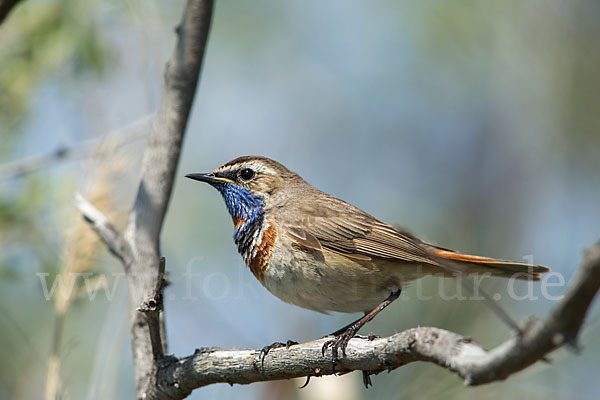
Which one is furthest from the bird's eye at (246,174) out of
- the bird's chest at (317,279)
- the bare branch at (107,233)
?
the bare branch at (107,233)

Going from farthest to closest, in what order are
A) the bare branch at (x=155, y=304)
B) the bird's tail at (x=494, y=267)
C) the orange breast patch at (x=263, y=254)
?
the orange breast patch at (x=263, y=254), the bird's tail at (x=494, y=267), the bare branch at (x=155, y=304)

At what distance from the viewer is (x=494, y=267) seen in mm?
4375

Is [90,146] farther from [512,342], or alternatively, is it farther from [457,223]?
[457,223]

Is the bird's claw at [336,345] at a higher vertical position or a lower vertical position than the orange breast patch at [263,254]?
lower

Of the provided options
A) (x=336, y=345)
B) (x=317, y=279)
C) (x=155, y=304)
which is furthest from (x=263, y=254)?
(x=155, y=304)

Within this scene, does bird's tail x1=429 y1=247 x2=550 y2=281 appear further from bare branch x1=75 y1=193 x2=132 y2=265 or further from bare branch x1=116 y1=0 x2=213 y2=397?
bare branch x1=75 y1=193 x2=132 y2=265

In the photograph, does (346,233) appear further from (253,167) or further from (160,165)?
(160,165)

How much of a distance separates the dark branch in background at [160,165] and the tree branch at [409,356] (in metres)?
0.49

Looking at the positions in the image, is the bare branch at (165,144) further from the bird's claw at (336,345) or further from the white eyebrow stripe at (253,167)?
the bird's claw at (336,345)

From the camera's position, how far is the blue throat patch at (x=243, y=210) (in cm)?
468

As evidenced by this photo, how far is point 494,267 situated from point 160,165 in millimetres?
2353

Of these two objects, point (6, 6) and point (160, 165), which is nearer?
point (6, 6)

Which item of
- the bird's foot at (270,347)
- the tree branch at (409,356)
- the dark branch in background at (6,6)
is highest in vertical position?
the dark branch in background at (6,6)

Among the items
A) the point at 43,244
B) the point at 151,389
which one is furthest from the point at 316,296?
the point at 43,244
